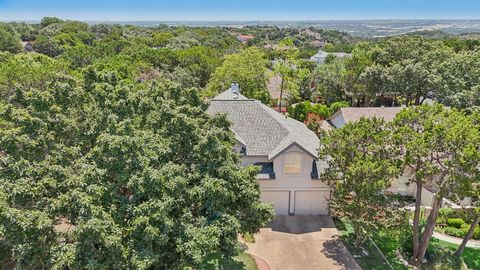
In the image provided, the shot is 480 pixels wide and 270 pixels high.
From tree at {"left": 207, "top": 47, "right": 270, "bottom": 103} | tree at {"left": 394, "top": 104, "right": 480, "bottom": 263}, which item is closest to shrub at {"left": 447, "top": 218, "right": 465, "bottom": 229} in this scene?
tree at {"left": 394, "top": 104, "right": 480, "bottom": 263}

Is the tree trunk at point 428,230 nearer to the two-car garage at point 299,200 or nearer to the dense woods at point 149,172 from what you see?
the dense woods at point 149,172

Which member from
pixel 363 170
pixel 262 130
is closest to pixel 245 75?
pixel 262 130

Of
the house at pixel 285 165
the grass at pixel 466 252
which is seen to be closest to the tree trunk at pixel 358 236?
the house at pixel 285 165

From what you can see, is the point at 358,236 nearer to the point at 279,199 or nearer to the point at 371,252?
the point at 371,252

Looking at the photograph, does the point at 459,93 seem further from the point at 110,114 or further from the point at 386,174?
the point at 110,114

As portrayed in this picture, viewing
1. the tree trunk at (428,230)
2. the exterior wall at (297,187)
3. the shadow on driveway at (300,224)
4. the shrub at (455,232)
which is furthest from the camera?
the shrub at (455,232)
